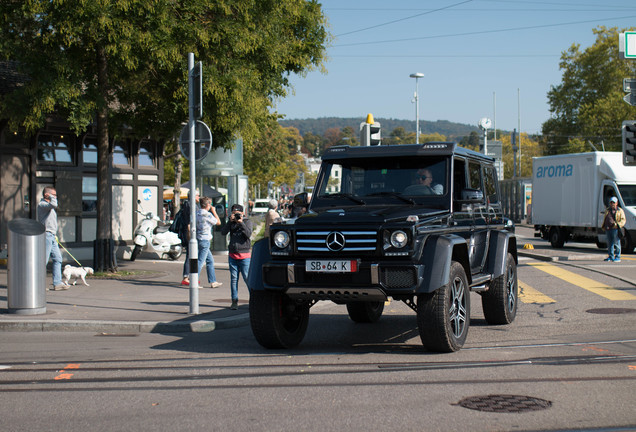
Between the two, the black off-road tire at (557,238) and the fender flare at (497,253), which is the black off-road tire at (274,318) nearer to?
the fender flare at (497,253)

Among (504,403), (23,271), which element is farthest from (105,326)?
(504,403)

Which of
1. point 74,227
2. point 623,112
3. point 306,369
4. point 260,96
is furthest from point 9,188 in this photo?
point 623,112

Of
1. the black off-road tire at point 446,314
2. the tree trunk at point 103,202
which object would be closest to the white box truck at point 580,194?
the tree trunk at point 103,202

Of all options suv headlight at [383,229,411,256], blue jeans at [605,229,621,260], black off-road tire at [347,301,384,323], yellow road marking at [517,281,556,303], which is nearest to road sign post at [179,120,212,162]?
black off-road tire at [347,301,384,323]

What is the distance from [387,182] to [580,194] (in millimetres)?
19085

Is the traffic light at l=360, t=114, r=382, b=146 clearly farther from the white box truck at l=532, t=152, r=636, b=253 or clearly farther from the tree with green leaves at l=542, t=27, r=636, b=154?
the tree with green leaves at l=542, t=27, r=636, b=154

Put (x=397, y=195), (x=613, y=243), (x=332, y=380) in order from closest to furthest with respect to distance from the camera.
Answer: (x=332, y=380) → (x=397, y=195) → (x=613, y=243)

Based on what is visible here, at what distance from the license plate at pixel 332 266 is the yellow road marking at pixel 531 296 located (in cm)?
631

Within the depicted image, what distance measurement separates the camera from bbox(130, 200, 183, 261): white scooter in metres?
21.9

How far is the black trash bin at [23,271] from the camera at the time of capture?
11.1m

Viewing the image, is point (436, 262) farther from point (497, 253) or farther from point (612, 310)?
point (612, 310)

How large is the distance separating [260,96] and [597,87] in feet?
182

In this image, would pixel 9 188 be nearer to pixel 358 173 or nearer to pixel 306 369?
pixel 358 173

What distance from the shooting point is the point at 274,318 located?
8312 mm
